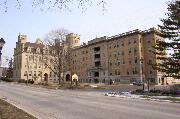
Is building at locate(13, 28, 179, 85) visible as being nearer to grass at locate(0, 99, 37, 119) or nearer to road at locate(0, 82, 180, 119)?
road at locate(0, 82, 180, 119)

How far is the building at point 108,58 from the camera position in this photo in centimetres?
6350

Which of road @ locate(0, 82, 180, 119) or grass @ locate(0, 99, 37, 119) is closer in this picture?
grass @ locate(0, 99, 37, 119)

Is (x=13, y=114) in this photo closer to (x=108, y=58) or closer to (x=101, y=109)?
(x=101, y=109)

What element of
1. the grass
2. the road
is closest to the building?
the road

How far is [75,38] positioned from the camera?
102 metres

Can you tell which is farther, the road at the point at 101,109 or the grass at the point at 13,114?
the road at the point at 101,109

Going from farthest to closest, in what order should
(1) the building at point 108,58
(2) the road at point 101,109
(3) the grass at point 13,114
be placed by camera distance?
(1) the building at point 108,58, (2) the road at point 101,109, (3) the grass at point 13,114

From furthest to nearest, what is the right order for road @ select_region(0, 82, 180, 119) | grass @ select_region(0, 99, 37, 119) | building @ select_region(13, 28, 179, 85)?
building @ select_region(13, 28, 179, 85) → road @ select_region(0, 82, 180, 119) → grass @ select_region(0, 99, 37, 119)

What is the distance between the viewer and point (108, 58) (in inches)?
2990

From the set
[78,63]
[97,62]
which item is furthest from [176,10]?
[78,63]

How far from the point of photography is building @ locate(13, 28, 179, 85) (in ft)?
208

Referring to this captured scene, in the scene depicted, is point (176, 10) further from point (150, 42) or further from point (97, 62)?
point (97, 62)

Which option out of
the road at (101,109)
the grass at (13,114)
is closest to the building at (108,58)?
the road at (101,109)

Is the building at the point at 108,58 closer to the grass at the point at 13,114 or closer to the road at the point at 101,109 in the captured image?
the road at the point at 101,109
